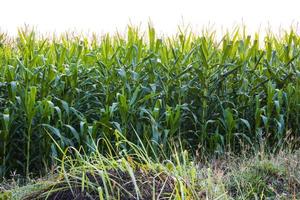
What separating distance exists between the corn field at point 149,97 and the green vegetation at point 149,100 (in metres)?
0.01

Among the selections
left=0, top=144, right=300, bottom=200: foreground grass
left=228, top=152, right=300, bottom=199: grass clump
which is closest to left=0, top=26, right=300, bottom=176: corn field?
left=228, top=152, right=300, bottom=199: grass clump

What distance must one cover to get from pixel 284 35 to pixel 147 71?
8.82 feet

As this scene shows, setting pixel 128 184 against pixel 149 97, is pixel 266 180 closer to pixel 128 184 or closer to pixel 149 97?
pixel 128 184

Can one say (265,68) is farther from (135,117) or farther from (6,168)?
(6,168)

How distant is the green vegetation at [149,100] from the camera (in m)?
6.34

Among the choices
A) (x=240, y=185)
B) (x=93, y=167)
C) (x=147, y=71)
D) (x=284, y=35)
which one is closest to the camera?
(x=93, y=167)

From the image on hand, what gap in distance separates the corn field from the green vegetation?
0.04ft

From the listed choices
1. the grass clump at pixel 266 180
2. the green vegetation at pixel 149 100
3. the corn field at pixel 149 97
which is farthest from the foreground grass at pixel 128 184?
the corn field at pixel 149 97

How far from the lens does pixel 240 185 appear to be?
5098mm

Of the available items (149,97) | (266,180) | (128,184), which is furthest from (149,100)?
(128,184)

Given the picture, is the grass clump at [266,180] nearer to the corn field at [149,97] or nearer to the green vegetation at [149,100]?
the green vegetation at [149,100]

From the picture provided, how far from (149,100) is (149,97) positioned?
318mm

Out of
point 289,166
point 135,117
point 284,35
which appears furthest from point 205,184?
point 284,35

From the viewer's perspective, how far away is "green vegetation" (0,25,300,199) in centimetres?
634
